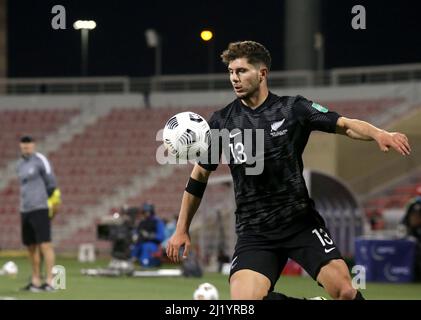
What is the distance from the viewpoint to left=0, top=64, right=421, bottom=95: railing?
32625 millimetres

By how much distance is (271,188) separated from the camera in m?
6.62

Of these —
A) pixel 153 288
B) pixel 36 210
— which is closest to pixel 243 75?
pixel 36 210

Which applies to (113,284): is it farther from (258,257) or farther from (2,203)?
(2,203)

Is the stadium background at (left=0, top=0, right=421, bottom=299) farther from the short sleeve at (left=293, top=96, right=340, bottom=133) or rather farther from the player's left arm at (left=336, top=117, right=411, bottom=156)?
the player's left arm at (left=336, top=117, right=411, bottom=156)

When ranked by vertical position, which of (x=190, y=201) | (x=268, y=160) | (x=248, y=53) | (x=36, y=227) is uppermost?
(x=248, y=53)

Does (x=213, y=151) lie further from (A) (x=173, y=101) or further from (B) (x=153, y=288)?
(A) (x=173, y=101)

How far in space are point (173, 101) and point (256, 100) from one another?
86.2 feet

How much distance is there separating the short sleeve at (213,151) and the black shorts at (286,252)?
1.65ft

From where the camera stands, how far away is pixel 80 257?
79.4 feet

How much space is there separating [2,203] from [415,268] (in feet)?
54.9

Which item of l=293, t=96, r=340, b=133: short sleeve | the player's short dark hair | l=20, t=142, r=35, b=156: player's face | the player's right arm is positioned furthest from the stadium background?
the player's short dark hair

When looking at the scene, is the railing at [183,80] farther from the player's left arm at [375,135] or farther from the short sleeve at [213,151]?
the player's left arm at [375,135]

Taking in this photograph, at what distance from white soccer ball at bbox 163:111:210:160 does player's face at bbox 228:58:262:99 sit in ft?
1.02
